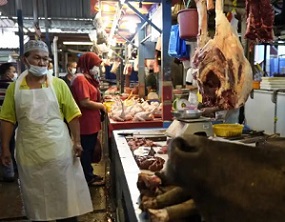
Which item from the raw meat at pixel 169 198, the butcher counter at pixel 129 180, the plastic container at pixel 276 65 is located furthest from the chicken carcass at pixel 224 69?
the plastic container at pixel 276 65

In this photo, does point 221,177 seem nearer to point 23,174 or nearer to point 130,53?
point 23,174

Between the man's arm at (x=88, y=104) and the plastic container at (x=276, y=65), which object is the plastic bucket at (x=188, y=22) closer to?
the man's arm at (x=88, y=104)

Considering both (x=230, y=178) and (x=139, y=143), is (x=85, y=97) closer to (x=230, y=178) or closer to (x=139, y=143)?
(x=139, y=143)

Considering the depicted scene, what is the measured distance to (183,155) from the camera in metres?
0.83

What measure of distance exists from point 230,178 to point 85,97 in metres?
3.60

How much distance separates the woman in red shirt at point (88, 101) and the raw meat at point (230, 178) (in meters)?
3.50

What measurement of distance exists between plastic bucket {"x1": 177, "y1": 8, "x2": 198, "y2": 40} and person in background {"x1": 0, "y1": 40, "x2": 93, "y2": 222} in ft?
4.15

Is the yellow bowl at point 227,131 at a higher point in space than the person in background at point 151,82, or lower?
lower

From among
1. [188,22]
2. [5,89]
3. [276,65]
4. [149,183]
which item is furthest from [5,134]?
[276,65]

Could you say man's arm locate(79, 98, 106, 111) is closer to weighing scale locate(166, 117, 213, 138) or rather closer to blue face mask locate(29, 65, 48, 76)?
blue face mask locate(29, 65, 48, 76)

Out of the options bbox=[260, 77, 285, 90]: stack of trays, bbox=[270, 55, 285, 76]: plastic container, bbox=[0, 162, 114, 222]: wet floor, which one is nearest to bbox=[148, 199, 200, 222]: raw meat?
bbox=[0, 162, 114, 222]: wet floor

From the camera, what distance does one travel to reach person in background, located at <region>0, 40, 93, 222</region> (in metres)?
2.83

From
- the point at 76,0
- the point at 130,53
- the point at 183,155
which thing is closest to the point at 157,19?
the point at 183,155

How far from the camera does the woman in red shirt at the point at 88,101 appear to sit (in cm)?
425
